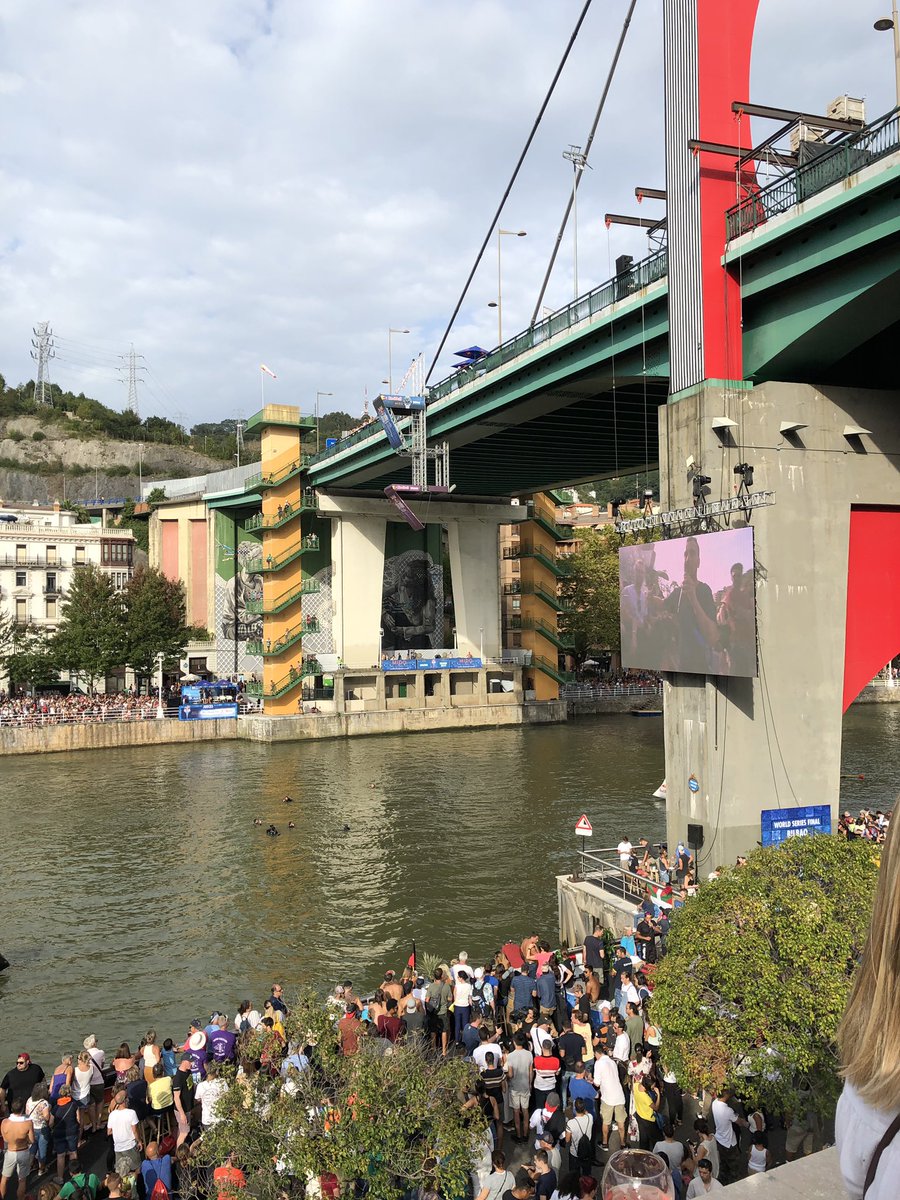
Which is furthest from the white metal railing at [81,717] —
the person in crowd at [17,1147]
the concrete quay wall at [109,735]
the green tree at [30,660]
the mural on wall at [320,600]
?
the person in crowd at [17,1147]

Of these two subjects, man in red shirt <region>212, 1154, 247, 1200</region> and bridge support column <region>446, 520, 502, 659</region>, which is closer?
man in red shirt <region>212, 1154, 247, 1200</region>

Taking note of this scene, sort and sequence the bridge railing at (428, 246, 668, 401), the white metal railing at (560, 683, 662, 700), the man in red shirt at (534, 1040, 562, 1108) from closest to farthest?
the man in red shirt at (534, 1040, 562, 1108) → the bridge railing at (428, 246, 668, 401) → the white metal railing at (560, 683, 662, 700)

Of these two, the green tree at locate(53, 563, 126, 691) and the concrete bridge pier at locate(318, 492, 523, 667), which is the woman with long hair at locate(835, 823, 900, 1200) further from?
the green tree at locate(53, 563, 126, 691)

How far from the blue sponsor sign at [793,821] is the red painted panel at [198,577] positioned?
57.2 m

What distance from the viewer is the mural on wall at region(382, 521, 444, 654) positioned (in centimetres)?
6700

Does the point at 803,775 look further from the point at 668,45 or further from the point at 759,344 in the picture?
the point at 668,45

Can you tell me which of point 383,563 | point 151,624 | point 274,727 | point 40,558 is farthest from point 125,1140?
point 40,558

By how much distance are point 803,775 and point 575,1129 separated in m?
12.0

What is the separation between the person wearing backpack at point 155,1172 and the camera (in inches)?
345

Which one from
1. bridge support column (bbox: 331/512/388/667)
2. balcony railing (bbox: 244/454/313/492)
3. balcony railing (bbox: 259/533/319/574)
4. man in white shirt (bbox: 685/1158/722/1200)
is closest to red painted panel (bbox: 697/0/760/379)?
man in white shirt (bbox: 685/1158/722/1200)

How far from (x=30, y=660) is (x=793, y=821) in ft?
160

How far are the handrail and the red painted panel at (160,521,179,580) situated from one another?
120ft

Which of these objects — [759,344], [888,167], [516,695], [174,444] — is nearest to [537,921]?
[759,344]

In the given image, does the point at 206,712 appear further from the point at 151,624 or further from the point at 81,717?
the point at 151,624
